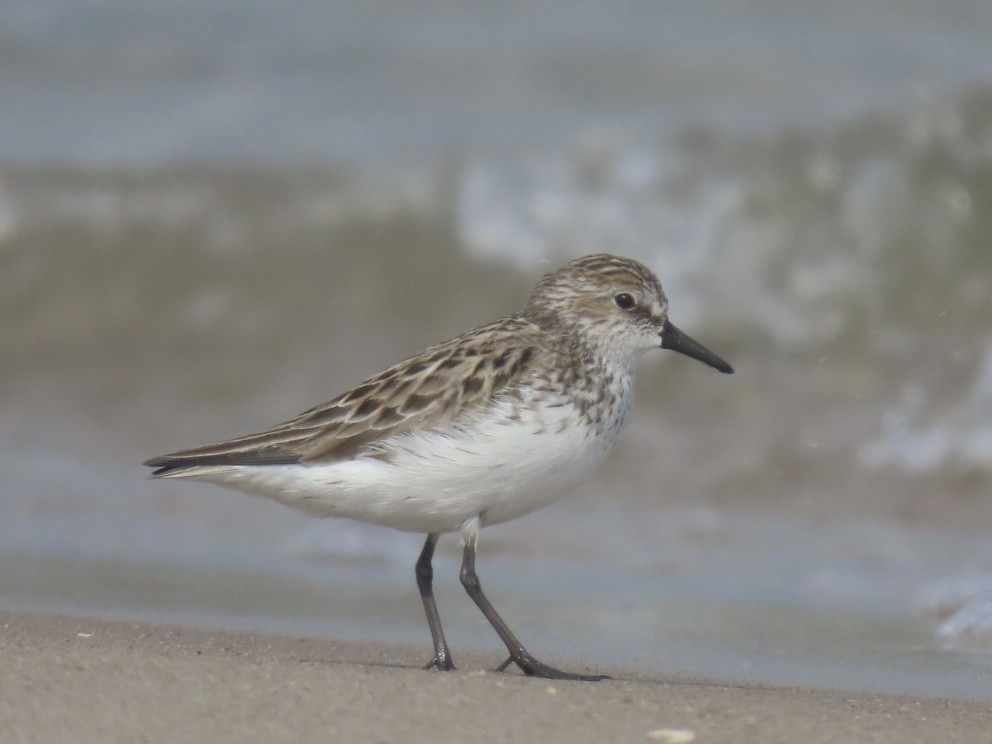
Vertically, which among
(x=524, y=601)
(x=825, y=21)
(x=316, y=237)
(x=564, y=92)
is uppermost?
(x=825, y=21)

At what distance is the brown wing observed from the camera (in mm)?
5598

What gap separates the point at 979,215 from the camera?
36.4 feet

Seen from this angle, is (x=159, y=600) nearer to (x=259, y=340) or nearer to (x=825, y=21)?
(x=259, y=340)

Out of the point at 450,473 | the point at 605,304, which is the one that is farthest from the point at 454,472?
the point at 605,304

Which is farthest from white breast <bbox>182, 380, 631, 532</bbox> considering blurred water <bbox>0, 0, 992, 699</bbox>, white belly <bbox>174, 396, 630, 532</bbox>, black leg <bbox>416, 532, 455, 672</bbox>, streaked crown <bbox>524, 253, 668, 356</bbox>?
blurred water <bbox>0, 0, 992, 699</bbox>

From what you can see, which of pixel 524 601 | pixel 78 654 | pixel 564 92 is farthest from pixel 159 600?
pixel 564 92

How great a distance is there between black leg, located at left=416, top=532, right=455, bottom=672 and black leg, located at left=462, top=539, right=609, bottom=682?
0.05m

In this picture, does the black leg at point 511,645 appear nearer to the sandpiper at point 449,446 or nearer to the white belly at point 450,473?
the sandpiper at point 449,446

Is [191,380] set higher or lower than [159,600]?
higher

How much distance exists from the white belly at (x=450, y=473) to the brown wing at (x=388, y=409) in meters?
0.04

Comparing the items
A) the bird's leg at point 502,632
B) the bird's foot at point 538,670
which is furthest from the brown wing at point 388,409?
the bird's foot at point 538,670

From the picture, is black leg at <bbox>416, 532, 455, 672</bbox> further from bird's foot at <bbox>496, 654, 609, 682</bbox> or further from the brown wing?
the brown wing

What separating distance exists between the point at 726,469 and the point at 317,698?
16.4 feet

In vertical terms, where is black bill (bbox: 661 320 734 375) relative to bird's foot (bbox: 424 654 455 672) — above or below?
above
